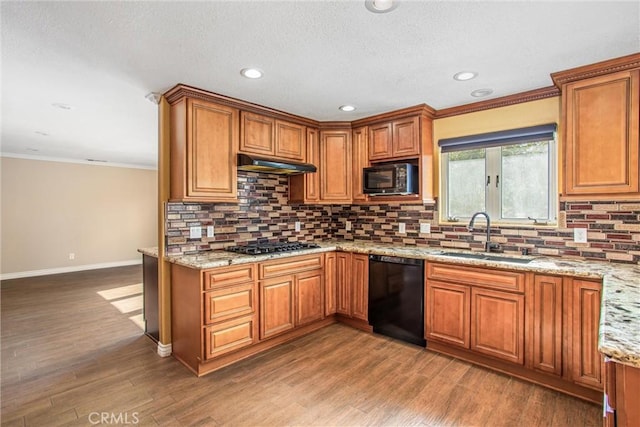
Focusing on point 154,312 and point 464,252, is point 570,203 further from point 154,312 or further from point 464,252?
point 154,312

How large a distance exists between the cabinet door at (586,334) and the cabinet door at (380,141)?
82.0 inches

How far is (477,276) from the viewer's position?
264cm

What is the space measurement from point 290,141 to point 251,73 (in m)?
1.20

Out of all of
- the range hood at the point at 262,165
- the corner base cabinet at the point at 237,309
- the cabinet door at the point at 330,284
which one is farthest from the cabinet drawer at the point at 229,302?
the range hood at the point at 262,165

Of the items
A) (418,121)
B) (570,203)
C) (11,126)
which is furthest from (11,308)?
(570,203)

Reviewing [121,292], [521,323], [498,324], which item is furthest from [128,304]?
[521,323]

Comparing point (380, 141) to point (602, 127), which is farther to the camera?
point (380, 141)

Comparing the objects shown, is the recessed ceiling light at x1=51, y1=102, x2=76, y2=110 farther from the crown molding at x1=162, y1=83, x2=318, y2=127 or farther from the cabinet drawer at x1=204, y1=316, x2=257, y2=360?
the cabinet drawer at x1=204, y1=316, x2=257, y2=360

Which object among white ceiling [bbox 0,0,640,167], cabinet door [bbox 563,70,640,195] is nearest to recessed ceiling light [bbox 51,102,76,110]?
white ceiling [bbox 0,0,640,167]

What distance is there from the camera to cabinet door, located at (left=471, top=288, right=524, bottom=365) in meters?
2.45

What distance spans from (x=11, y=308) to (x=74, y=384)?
9.57 feet

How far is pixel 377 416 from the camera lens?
2045mm

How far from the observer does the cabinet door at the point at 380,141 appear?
11.7 ft

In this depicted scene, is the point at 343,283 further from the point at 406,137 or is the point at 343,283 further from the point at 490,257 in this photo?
the point at 406,137
